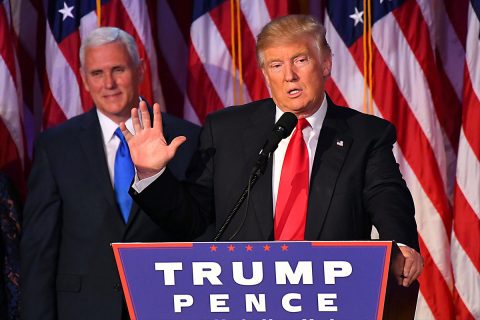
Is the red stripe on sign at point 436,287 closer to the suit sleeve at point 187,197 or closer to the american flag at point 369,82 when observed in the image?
the american flag at point 369,82

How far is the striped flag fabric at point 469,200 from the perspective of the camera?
381 cm

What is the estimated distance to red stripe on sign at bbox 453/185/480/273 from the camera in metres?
3.83

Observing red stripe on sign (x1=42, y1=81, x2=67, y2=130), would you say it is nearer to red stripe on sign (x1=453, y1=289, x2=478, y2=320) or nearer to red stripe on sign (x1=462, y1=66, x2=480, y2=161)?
red stripe on sign (x1=462, y1=66, x2=480, y2=161)

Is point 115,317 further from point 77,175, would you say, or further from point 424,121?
point 424,121

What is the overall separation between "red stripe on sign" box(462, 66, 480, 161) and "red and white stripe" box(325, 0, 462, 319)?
0.13m

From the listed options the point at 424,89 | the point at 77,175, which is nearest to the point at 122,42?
the point at 77,175

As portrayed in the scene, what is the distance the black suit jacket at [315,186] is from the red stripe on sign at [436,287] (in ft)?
4.99

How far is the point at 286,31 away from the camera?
242 centimetres

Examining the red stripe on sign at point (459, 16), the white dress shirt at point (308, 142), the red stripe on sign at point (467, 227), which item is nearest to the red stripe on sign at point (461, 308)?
the red stripe on sign at point (467, 227)

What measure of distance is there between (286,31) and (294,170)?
391 millimetres

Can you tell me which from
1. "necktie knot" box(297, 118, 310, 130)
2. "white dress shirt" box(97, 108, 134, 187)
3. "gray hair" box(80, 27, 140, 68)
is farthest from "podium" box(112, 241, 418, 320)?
"gray hair" box(80, 27, 140, 68)

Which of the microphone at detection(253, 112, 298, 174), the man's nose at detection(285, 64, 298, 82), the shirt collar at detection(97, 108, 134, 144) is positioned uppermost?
the man's nose at detection(285, 64, 298, 82)

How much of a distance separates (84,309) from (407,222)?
4.40 ft

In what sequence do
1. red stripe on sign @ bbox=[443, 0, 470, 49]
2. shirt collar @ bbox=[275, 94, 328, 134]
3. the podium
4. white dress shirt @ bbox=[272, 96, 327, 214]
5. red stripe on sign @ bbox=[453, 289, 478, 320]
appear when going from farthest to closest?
red stripe on sign @ bbox=[443, 0, 470, 49]
red stripe on sign @ bbox=[453, 289, 478, 320]
shirt collar @ bbox=[275, 94, 328, 134]
white dress shirt @ bbox=[272, 96, 327, 214]
the podium
